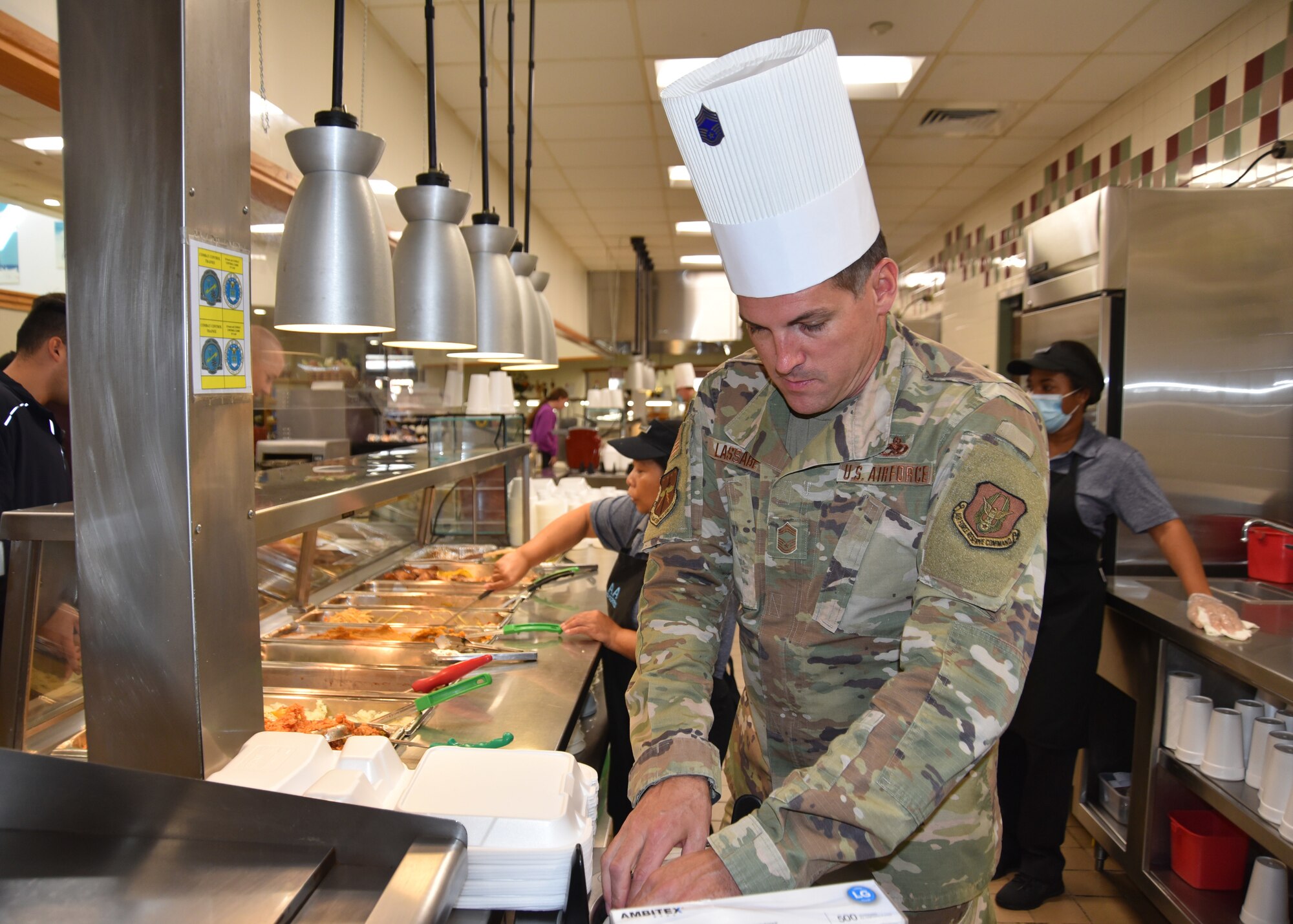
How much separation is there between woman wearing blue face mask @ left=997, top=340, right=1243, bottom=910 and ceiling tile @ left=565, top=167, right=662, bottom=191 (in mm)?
4149

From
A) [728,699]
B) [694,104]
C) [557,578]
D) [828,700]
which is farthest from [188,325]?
[557,578]

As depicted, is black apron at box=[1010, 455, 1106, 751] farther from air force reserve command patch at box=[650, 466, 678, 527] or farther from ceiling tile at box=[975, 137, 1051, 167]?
ceiling tile at box=[975, 137, 1051, 167]

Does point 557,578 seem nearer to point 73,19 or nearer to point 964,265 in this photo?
point 73,19

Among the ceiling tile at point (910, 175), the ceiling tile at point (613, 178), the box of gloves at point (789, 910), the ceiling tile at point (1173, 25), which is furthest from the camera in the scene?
the ceiling tile at point (613, 178)

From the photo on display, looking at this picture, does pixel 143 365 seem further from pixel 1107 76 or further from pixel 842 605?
pixel 1107 76

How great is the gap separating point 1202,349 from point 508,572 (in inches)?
113

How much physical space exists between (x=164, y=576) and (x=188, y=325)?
0.33 m

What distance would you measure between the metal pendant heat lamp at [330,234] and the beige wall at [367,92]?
1.35m

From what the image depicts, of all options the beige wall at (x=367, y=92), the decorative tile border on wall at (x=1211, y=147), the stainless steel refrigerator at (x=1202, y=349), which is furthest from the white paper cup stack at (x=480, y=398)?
the decorative tile border on wall at (x=1211, y=147)

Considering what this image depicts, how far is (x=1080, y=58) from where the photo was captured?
423 centimetres

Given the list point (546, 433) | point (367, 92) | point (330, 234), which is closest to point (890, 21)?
point (367, 92)

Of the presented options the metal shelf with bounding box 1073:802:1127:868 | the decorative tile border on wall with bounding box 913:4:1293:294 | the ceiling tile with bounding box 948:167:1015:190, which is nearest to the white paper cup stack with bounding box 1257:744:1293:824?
the metal shelf with bounding box 1073:802:1127:868

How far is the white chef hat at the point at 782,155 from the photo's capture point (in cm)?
118

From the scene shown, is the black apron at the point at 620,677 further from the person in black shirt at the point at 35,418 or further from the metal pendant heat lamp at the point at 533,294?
the person in black shirt at the point at 35,418
